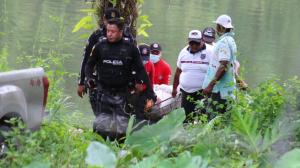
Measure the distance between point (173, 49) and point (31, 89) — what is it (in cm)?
1544

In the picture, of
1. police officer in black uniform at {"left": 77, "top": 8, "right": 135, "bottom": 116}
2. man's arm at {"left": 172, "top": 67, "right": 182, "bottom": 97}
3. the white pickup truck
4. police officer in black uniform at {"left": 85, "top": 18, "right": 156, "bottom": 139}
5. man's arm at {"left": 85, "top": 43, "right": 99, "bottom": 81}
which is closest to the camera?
the white pickup truck

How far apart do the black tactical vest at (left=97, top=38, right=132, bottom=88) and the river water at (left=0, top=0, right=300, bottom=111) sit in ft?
6.10

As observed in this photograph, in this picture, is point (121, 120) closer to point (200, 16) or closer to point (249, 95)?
point (249, 95)

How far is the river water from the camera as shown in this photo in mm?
16953

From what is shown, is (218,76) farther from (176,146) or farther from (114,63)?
(176,146)

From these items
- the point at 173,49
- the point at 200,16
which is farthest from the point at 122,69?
the point at 200,16

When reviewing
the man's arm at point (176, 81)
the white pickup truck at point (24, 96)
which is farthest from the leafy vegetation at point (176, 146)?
the man's arm at point (176, 81)

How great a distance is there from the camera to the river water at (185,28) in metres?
17.0

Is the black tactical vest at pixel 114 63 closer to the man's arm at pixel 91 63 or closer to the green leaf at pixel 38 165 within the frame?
the man's arm at pixel 91 63

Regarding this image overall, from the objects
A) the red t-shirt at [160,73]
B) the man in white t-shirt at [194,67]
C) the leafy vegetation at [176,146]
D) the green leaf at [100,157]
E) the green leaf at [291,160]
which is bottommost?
the red t-shirt at [160,73]

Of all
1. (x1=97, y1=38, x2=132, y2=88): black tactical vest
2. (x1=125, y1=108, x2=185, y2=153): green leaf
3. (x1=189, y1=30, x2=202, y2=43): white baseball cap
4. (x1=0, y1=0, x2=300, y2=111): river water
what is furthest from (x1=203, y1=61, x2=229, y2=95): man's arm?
(x1=125, y1=108, x2=185, y2=153): green leaf

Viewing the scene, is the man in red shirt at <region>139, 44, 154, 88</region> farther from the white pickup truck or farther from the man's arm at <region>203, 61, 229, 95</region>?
the white pickup truck

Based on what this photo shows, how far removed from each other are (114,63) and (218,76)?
47.7 inches

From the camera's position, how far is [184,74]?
10.2 m
